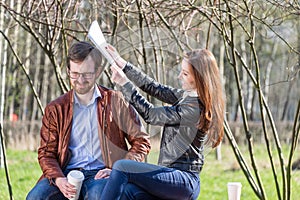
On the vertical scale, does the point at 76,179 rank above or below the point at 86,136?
below

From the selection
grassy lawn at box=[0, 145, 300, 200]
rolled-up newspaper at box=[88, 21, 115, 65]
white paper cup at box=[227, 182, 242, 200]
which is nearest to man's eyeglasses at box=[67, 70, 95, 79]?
Answer: rolled-up newspaper at box=[88, 21, 115, 65]

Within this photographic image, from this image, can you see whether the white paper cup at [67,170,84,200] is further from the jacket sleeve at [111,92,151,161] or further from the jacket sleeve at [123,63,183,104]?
the jacket sleeve at [123,63,183,104]

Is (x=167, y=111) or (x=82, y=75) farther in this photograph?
(x=82, y=75)

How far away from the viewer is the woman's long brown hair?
12.3 ft

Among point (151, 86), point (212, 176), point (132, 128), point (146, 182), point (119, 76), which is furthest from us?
point (212, 176)

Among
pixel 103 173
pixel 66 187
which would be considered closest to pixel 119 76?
pixel 103 173

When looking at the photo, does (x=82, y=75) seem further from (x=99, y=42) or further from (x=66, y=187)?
(x=66, y=187)

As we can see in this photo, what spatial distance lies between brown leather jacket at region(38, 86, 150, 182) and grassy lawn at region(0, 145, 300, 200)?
12.8 feet

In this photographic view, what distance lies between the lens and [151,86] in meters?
3.95

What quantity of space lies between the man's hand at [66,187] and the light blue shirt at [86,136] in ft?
0.56

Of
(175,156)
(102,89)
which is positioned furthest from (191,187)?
(102,89)

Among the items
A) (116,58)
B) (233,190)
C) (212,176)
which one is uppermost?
(116,58)

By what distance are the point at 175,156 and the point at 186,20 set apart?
2608mm

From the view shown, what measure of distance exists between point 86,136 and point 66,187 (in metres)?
0.33
